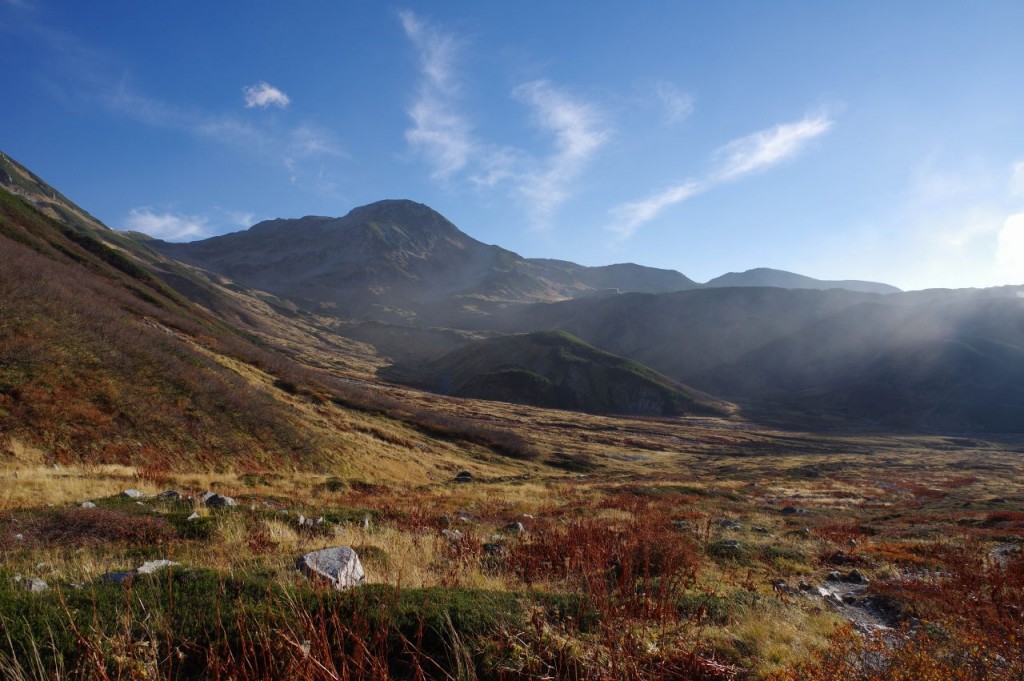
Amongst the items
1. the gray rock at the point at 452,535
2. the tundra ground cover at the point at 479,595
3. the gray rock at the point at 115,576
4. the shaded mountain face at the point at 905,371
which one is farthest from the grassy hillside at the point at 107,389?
the shaded mountain face at the point at 905,371

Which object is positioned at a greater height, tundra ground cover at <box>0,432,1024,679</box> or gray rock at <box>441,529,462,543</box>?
tundra ground cover at <box>0,432,1024,679</box>

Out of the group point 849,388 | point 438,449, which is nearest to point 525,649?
point 438,449

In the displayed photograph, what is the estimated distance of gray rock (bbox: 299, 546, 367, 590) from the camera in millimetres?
6670

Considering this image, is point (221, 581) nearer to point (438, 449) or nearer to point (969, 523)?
point (969, 523)

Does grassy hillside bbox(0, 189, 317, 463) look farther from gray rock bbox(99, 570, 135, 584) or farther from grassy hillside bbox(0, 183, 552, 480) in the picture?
gray rock bbox(99, 570, 135, 584)

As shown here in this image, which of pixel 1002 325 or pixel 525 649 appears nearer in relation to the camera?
pixel 525 649

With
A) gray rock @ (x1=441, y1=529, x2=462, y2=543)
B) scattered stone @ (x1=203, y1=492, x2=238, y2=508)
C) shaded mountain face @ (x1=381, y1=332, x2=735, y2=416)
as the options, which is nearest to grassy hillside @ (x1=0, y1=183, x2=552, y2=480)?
scattered stone @ (x1=203, y1=492, x2=238, y2=508)

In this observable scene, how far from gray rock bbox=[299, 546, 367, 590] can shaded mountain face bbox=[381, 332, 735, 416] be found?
130m

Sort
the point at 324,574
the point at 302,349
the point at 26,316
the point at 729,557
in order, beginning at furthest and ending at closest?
the point at 302,349 → the point at 26,316 → the point at 729,557 → the point at 324,574

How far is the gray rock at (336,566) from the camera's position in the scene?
6.67 metres

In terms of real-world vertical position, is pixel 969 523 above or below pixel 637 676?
below

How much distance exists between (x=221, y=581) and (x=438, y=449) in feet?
155

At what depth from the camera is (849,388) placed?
165500 millimetres

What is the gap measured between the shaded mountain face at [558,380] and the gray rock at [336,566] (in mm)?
129570
